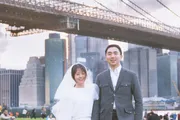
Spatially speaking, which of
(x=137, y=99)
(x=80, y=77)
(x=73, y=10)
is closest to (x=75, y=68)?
(x=80, y=77)

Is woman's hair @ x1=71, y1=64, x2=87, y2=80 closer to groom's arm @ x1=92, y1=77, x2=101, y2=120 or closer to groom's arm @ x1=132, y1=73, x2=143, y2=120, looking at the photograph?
groom's arm @ x1=92, y1=77, x2=101, y2=120

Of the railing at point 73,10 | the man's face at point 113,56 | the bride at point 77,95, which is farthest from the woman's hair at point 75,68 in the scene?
the railing at point 73,10

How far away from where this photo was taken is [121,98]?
3.90m

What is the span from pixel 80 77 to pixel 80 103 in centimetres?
18

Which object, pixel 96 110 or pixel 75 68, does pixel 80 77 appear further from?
pixel 96 110

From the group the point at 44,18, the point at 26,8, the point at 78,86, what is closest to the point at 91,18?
the point at 44,18

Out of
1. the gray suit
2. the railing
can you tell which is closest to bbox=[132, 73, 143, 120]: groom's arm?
Result: the gray suit

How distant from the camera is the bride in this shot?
3949 millimetres

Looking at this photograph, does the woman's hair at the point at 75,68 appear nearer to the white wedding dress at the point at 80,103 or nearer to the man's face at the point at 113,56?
the white wedding dress at the point at 80,103

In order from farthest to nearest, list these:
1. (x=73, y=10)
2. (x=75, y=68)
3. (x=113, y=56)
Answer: (x=73, y=10) → (x=75, y=68) → (x=113, y=56)

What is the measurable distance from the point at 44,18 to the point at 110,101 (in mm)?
30546

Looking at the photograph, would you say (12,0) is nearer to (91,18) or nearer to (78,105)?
(91,18)

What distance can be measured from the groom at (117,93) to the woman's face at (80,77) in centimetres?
13

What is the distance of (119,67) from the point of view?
393 cm
